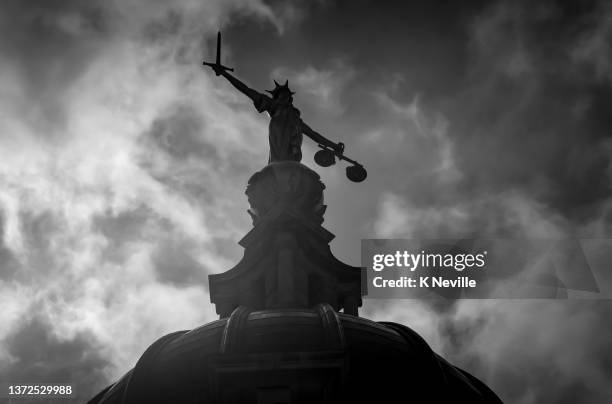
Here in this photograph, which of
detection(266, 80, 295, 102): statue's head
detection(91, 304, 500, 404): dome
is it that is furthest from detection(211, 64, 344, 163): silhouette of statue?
detection(91, 304, 500, 404): dome

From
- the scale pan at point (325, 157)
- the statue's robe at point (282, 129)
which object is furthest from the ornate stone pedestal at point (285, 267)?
the scale pan at point (325, 157)

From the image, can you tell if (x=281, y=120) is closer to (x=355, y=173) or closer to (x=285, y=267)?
(x=355, y=173)

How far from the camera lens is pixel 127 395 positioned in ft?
63.3

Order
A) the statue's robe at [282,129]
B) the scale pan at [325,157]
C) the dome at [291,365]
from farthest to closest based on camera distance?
the scale pan at [325,157]
the statue's robe at [282,129]
the dome at [291,365]

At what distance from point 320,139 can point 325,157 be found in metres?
0.99

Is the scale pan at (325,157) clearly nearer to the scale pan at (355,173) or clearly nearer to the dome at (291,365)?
the scale pan at (355,173)

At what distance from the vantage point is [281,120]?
31078mm

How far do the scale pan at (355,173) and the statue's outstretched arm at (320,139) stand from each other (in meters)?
0.99

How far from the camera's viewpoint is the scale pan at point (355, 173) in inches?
1351

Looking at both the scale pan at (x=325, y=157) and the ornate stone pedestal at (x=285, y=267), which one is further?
the scale pan at (x=325, y=157)

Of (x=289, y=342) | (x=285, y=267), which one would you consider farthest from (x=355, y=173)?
(x=289, y=342)

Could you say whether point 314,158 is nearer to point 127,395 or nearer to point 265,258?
point 265,258

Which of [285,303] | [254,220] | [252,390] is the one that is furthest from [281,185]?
[252,390]

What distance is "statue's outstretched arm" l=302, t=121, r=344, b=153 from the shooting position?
33125 millimetres
